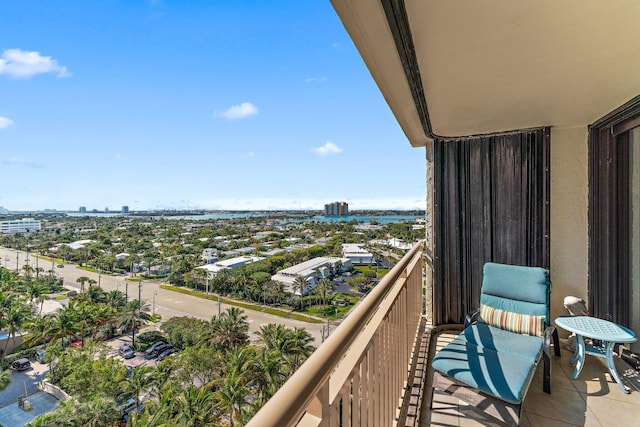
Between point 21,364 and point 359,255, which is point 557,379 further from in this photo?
point 359,255

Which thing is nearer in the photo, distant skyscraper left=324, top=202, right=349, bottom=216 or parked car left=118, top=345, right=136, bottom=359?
parked car left=118, top=345, right=136, bottom=359

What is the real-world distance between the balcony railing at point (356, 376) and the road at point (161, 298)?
17759 millimetres

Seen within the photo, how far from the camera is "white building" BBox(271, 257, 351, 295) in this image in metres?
26.2

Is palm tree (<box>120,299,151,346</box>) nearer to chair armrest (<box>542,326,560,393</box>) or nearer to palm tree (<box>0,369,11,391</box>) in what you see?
palm tree (<box>0,369,11,391</box>)

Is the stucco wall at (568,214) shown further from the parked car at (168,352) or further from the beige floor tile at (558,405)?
the parked car at (168,352)

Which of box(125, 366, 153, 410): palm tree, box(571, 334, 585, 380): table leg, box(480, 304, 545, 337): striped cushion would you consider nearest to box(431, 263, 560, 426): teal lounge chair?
box(480, 304, 545, 337): striped cushion

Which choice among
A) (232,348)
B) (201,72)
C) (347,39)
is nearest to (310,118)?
(201,72)

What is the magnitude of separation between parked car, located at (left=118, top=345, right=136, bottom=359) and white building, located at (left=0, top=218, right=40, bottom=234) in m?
33.5

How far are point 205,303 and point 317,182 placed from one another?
21.6m

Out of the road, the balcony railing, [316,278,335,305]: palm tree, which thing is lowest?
the road

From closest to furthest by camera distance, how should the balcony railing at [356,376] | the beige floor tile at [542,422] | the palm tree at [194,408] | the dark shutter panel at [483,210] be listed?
the balcony railing at [356,376], the beige floor tile at [542,422], the dark shutter panel at [483,210], the palm tree at [194,408]

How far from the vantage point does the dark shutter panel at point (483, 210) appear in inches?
122

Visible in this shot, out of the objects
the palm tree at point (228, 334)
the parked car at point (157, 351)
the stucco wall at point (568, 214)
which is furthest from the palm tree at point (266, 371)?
the stucco wall at point (568, 214)

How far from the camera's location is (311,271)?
26672 millimetres
